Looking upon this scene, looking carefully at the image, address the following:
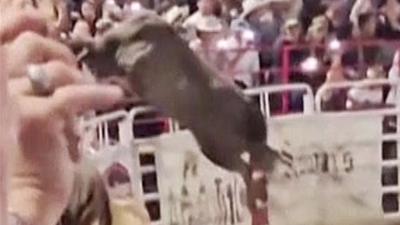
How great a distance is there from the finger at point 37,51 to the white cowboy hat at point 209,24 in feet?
0.43

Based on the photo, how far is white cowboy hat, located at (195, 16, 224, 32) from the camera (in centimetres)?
71

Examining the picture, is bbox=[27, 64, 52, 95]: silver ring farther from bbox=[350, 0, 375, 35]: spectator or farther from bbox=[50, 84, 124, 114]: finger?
bbox=[350, 0, 375, 35]: spectator

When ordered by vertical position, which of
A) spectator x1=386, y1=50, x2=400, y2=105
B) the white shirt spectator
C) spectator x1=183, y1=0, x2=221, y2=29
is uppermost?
spectator x1=183, y1=0, x2=221, y2=29

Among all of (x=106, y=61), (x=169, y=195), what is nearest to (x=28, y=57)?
(x=106, y=61)

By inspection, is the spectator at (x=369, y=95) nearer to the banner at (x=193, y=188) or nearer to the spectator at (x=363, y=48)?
the spectator at (x=363, y=48)

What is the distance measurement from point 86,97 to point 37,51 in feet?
0.22

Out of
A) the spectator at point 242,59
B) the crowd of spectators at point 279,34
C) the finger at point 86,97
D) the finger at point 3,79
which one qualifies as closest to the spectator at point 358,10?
the crowd of spectators at point 279,34

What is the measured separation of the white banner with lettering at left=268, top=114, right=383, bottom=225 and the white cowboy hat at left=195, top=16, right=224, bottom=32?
111 mm

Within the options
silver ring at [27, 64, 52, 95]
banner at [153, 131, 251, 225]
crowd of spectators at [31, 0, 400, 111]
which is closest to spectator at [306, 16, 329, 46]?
crowd of spectators at [31, 0, 400, 111]

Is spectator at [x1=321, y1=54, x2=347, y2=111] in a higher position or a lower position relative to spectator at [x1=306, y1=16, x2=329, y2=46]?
lower

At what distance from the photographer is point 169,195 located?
2.34 feet

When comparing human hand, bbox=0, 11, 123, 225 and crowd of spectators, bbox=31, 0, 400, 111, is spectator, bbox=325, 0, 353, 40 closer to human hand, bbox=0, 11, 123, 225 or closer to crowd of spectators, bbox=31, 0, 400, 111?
crowd of spectators, bbox=31, 0, 400, 111

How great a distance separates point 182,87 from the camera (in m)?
0.71

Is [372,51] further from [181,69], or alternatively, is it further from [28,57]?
[28,57]
